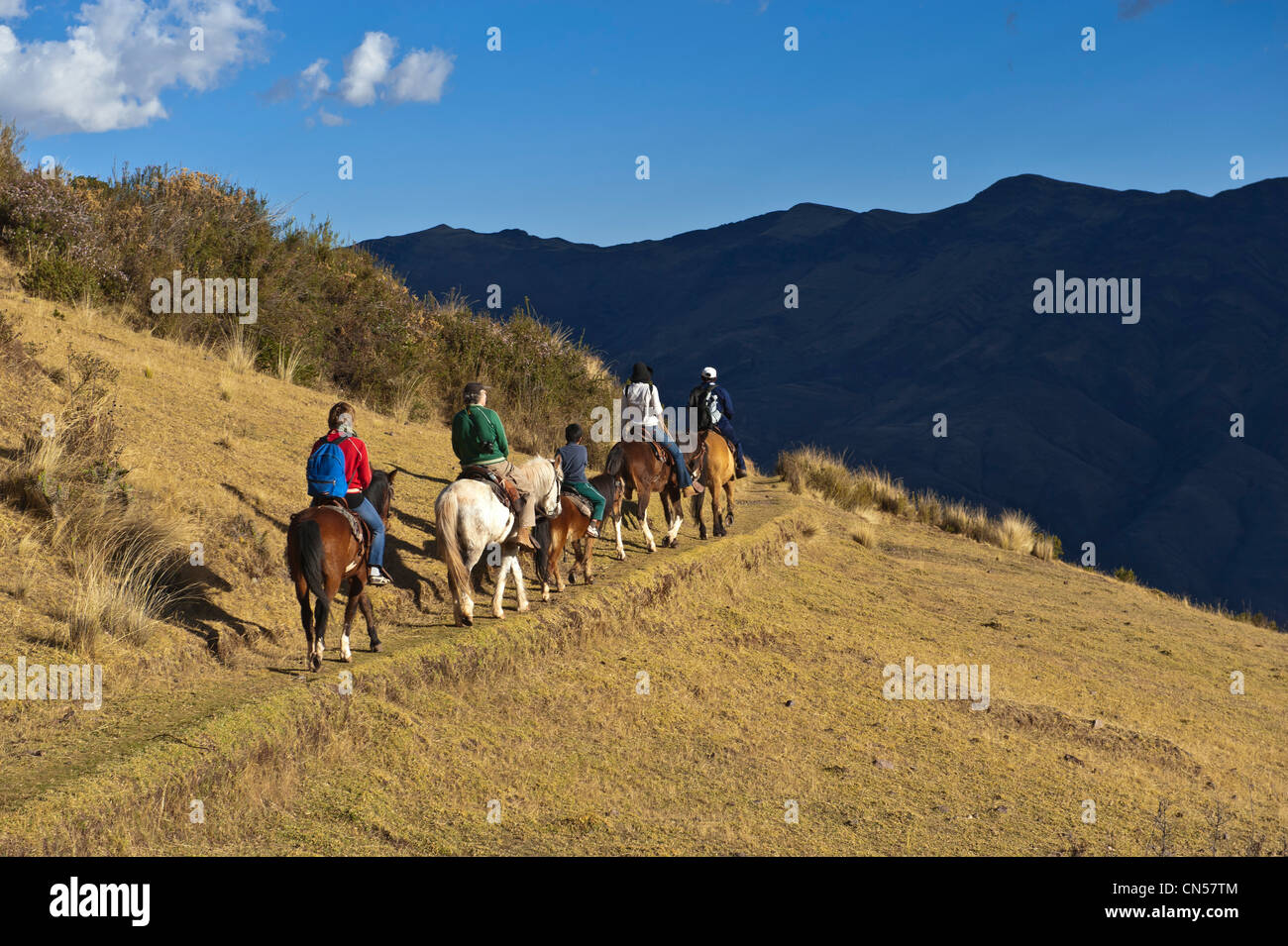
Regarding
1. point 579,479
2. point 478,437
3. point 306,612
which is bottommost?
point 306,612

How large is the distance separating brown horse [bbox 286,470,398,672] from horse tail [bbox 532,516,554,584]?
2.61 metres

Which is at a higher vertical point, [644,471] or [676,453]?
[676,453]

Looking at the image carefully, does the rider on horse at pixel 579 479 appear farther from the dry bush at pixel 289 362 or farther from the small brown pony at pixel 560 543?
the dry bush at pixel 289 362

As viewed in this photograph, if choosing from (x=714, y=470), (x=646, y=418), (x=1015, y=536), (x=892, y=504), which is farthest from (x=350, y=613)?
(x=1015, y=536)

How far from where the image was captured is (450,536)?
9664mm

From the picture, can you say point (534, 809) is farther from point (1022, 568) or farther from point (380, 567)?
point (1022, 568)

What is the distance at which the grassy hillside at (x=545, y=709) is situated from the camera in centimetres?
684

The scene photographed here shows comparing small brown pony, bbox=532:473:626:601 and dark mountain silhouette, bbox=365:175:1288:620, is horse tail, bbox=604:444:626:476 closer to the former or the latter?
small brown pony, bbox=532:473:626:601

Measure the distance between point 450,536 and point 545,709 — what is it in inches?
71.3

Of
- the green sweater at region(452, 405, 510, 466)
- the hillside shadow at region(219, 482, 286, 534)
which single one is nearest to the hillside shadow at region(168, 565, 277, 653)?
the hillside shadow at region(219, 482, 286, 534)

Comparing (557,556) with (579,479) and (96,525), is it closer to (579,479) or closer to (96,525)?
(579,479)
